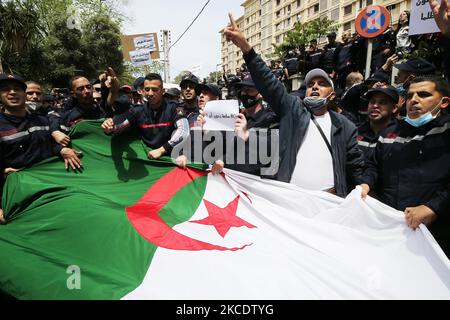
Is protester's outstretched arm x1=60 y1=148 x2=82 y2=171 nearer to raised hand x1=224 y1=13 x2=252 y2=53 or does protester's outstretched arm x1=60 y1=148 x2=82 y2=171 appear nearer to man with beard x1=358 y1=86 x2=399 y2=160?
raised hand x1=224 y1=13 x2=252 y2=53

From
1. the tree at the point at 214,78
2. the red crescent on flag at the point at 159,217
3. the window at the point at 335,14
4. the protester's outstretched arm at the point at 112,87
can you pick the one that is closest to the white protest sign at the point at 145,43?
the tree at the point at 214,78

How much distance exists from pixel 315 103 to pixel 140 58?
42.7 feet

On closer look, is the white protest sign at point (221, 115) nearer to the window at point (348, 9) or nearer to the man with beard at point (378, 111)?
the man with beard at point (378, 111)

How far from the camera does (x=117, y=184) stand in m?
3.24

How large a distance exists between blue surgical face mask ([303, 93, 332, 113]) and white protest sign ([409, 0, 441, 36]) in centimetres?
290

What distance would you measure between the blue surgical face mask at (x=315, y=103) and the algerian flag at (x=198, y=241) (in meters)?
0.74

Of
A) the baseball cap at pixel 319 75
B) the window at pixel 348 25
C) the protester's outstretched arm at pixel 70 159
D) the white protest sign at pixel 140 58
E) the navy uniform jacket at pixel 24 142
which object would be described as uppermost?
the window at pixel 348 25

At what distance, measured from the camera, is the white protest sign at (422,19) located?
4488 mm

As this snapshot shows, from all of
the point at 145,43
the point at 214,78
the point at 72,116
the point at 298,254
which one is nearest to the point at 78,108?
the point at 72,116

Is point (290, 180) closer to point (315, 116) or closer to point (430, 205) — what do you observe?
point (315, 116)

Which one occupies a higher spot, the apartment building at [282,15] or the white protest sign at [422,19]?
the apartment building at [282,15]
